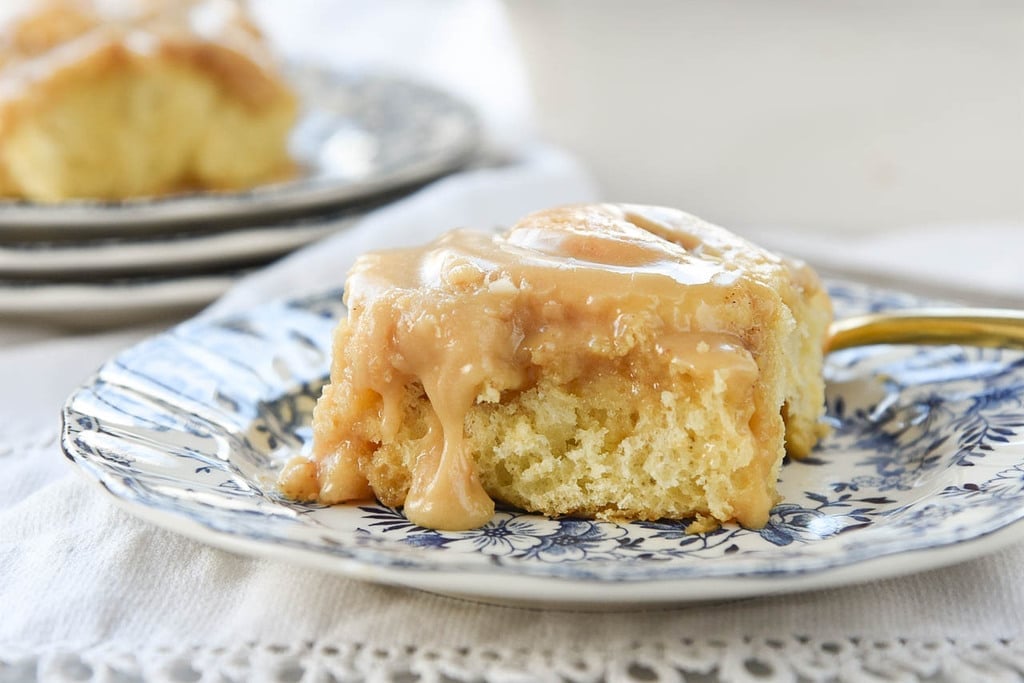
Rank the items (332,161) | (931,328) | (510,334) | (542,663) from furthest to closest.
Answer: (332,161)
(931,328)
(510,334)
(542,663)

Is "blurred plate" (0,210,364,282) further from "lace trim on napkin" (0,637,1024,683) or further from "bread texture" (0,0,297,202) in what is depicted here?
"lace trim on napkin" (0,637,1024,683)

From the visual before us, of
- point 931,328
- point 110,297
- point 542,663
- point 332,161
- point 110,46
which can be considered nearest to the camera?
point 542,663

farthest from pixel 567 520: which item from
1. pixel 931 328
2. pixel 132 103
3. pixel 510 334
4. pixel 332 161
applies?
pixel 332 161

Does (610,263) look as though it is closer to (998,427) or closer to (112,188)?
(998,427)

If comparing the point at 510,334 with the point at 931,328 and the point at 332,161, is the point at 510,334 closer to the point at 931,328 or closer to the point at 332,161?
the point at 931,328

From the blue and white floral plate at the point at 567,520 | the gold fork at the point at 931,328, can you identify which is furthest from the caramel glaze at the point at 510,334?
the gold fork at the point at 931,328

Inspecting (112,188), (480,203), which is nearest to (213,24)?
(112,188)

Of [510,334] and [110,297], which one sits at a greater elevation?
[510,334]
